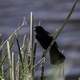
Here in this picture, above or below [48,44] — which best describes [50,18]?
above

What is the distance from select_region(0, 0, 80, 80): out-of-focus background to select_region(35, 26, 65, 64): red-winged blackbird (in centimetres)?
26

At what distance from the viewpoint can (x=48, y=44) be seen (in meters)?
1.57

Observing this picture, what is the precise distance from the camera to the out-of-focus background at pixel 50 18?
2.13 meters

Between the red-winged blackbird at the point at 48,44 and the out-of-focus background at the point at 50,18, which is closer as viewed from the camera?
the red-winged blackbird at the point at 48,44

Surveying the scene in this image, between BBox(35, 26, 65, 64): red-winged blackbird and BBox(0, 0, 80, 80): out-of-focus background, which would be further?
BBox(0, 0, 80, 80): out-of-focus background

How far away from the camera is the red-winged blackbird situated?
1515 millimetres

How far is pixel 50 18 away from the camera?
8.98 feet

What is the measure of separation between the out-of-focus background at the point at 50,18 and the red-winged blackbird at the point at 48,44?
0.26m

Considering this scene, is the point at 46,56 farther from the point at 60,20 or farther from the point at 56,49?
the point at 60,20

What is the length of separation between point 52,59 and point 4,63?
0.77 ft

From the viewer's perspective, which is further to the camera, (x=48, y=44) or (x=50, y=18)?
(x=50, y=18)

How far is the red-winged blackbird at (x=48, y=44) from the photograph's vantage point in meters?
1.52

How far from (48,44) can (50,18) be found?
1177 millimetres

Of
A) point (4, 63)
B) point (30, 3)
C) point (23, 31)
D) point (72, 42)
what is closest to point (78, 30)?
point (72, 42)
